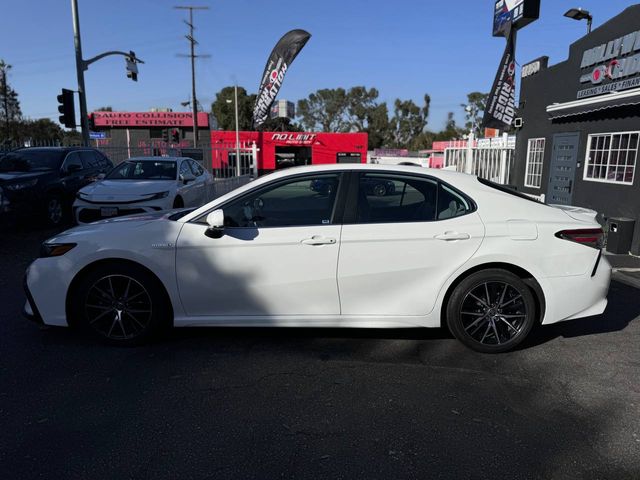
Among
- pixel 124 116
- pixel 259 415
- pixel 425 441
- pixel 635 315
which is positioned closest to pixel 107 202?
pixel 259 415

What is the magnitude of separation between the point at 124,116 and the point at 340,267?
51122 mm

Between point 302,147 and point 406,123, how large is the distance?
166 ft

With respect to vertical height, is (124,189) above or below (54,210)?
above

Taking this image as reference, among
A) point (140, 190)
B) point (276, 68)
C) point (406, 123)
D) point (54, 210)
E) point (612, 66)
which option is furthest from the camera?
point (406, 123)

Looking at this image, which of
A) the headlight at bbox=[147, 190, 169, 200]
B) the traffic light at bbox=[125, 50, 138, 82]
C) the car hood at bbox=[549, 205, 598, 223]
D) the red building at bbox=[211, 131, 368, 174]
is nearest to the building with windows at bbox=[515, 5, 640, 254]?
the car hood at bbox=[549, 205, 598, 223]

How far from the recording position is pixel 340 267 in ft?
13.0

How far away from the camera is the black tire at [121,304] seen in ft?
13.4

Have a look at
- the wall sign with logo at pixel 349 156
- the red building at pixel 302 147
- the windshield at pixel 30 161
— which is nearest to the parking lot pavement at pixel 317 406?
the windshield at pixel 30 161

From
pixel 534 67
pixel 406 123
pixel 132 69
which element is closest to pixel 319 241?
pixel 534 67

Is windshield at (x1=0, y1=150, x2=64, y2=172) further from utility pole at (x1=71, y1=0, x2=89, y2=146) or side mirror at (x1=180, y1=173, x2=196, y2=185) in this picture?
utility pole at (x1=71, y1=0, x2=89, y2=146)

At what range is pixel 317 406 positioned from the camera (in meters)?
3.29

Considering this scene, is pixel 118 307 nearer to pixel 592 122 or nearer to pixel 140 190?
pixel 140 190

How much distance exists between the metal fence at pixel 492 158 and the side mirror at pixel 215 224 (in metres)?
12.5

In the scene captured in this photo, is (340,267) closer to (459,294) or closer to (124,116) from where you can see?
(459,294)
